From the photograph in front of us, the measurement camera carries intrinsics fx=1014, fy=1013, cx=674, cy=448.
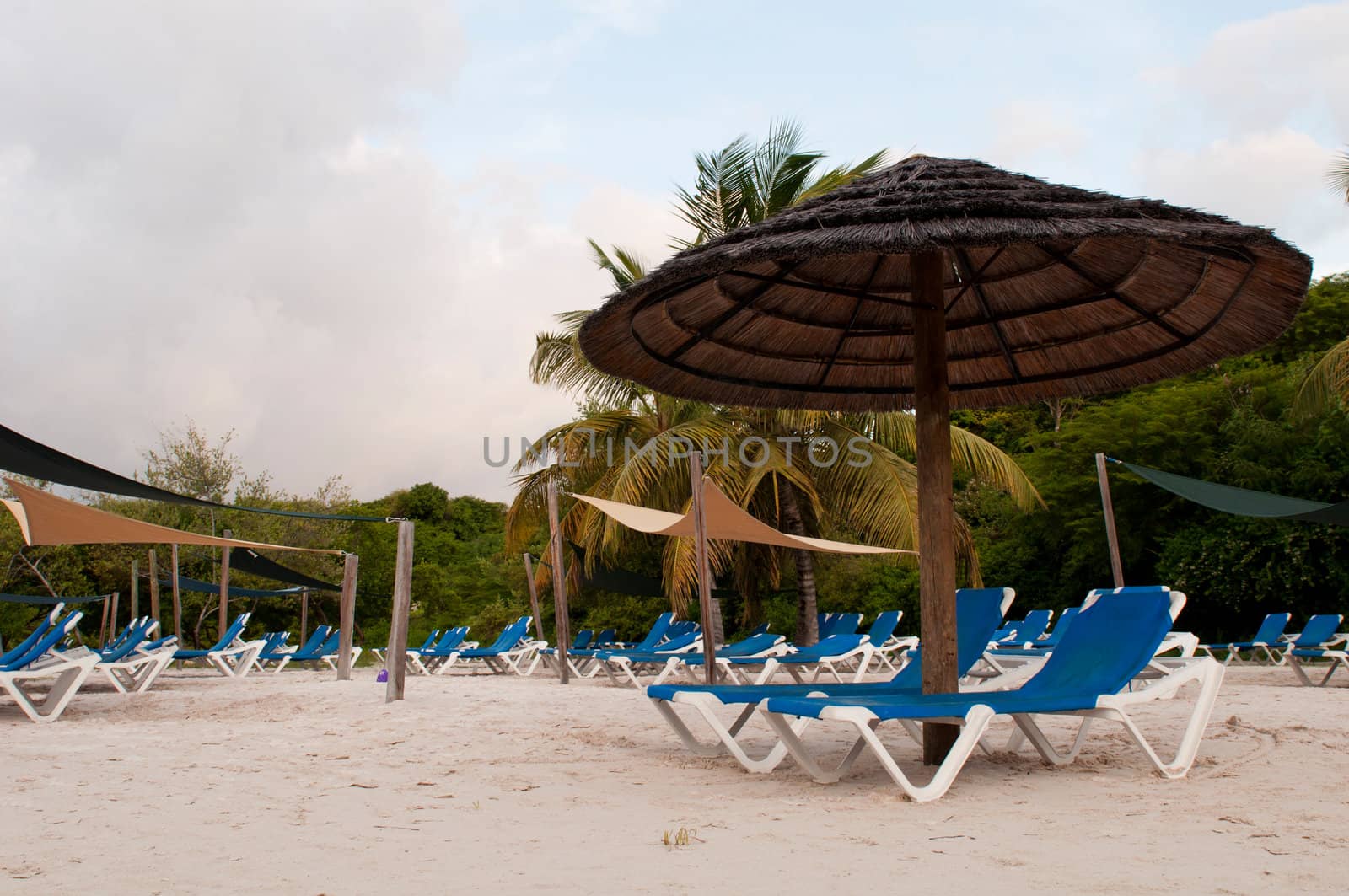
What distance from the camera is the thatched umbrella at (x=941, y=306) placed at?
13.3 feet

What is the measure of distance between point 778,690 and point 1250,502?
7.14 m

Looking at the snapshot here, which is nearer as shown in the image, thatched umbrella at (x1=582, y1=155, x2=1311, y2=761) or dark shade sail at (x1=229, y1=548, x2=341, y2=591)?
thatched umbrella at (x1=582, y1=155, x2=1311, y2=761)

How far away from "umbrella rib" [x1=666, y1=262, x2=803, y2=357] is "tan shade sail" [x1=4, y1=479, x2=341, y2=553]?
17.7 feet

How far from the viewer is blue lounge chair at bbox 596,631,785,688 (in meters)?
10.8

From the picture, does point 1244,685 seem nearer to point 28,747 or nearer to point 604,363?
point 604,363

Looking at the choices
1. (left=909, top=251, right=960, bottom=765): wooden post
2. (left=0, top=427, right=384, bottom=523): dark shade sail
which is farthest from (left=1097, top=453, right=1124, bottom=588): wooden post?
(left=0, top=427, right=384, bottom=523): dark shade sail

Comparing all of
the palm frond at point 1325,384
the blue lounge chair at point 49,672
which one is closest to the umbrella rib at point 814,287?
the blue lounge chair at point 49,672

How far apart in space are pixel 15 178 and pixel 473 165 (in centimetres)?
593

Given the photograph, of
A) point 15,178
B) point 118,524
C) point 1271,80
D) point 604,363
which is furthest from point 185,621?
point 1271,80

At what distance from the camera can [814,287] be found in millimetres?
5543

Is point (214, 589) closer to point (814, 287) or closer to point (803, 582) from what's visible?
point (803, 582)

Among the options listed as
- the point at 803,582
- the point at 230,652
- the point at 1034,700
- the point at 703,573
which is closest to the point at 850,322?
the point at 703,573

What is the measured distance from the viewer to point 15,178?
447 inches

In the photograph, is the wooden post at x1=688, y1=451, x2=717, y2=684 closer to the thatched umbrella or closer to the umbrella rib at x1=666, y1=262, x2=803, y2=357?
the thatched umbrella
